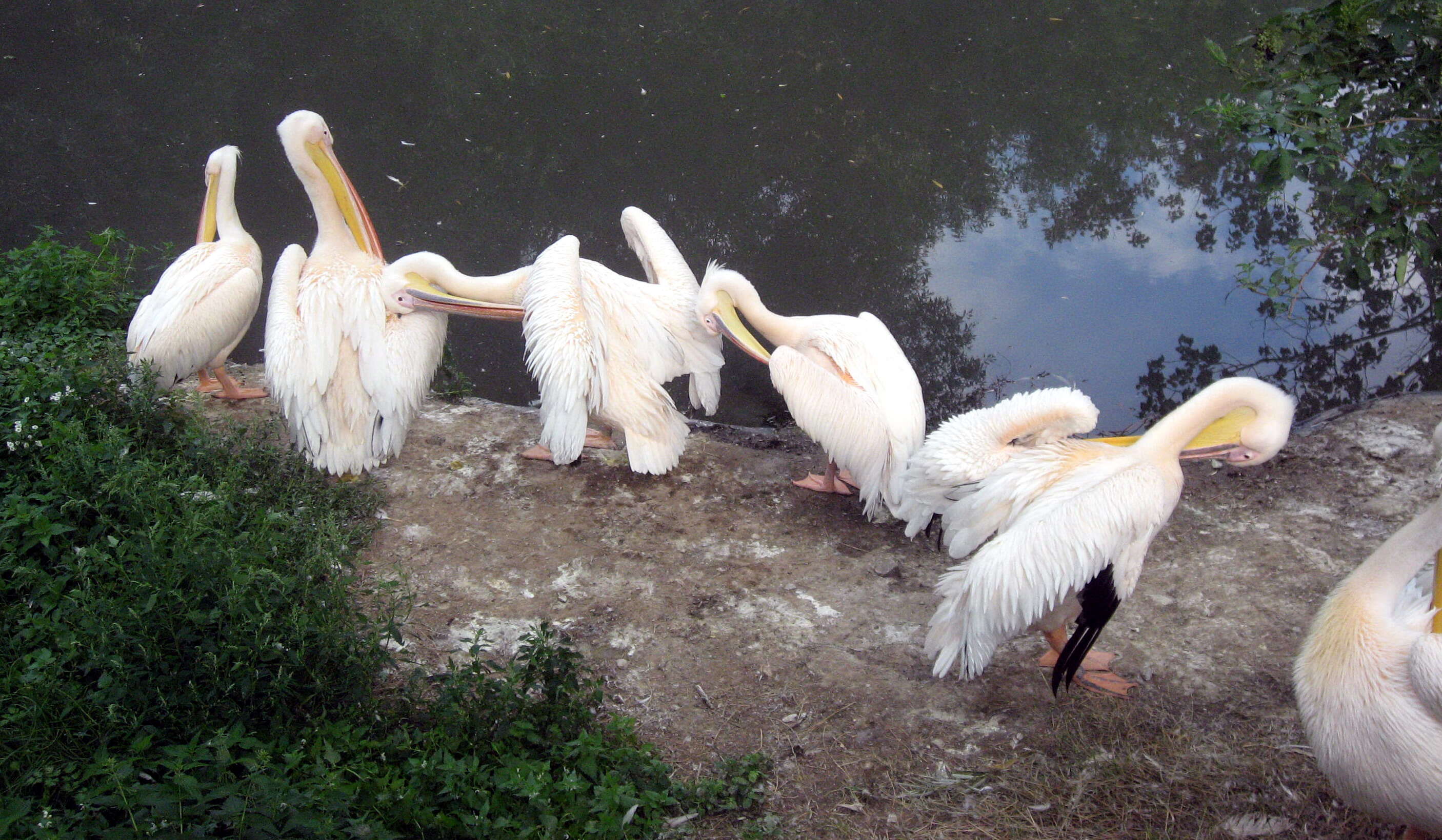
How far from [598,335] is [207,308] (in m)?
1.75

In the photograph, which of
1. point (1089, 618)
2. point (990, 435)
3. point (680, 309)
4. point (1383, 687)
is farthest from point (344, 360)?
point (1383, 687)

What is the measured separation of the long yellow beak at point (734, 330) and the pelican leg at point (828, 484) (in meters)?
0.53

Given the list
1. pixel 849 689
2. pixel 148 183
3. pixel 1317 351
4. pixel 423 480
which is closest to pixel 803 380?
pixel 849 689

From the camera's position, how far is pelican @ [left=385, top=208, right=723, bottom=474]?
4207mm

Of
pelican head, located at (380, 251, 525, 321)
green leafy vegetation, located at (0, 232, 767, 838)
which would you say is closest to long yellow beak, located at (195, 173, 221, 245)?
pelican head, located at (380, 251, 525, 321)

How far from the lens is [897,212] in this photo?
700 cm

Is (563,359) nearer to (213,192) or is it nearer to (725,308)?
(725,308)

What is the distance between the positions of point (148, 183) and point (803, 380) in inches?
215

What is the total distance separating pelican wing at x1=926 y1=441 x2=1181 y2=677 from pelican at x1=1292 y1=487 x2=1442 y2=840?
52 cm

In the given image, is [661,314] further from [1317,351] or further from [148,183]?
[148,183]

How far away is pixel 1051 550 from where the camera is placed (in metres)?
3.02

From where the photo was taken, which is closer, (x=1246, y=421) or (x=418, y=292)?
(x=1246, y=421)

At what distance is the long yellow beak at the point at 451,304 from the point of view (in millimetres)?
4473

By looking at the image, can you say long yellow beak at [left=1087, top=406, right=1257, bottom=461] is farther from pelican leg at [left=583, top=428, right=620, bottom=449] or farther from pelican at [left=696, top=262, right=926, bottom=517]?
pelican leg at [left=583, top=428, right=620, bottom=449]
